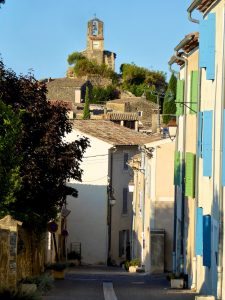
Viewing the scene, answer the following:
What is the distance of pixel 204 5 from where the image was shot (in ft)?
75.5

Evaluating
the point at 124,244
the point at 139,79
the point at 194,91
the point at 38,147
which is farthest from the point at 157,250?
the point at 139,79

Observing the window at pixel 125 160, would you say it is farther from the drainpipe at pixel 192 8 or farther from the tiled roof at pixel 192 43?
the drainpipe at pixel 192 8

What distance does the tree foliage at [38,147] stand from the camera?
28609mm

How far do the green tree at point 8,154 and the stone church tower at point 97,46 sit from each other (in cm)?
14037

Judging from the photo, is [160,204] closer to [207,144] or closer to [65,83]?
[207,144]

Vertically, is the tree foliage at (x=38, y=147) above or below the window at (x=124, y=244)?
above

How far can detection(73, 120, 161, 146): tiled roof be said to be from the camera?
5638 cm

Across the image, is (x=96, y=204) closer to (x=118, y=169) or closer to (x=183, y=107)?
(x=118, y=169)

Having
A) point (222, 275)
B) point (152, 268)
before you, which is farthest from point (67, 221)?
point (222, 275)

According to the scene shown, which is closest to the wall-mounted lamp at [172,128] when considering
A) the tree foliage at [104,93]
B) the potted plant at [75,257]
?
the potted plant at [75,257]

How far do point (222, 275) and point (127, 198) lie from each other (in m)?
38.2

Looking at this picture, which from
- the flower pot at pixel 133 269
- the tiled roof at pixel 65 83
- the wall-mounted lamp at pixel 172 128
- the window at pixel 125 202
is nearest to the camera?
the wall-mounted lamp at pixel 172 128

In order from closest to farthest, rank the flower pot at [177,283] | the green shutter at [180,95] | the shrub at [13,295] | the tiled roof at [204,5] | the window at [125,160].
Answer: the shrub at [13,295] → the tiled roof at [204,5] → the flower pot at [177,283] → the green shutter at [180,95] → the window at [125,160]

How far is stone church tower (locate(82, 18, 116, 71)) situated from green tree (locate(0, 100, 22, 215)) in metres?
140
